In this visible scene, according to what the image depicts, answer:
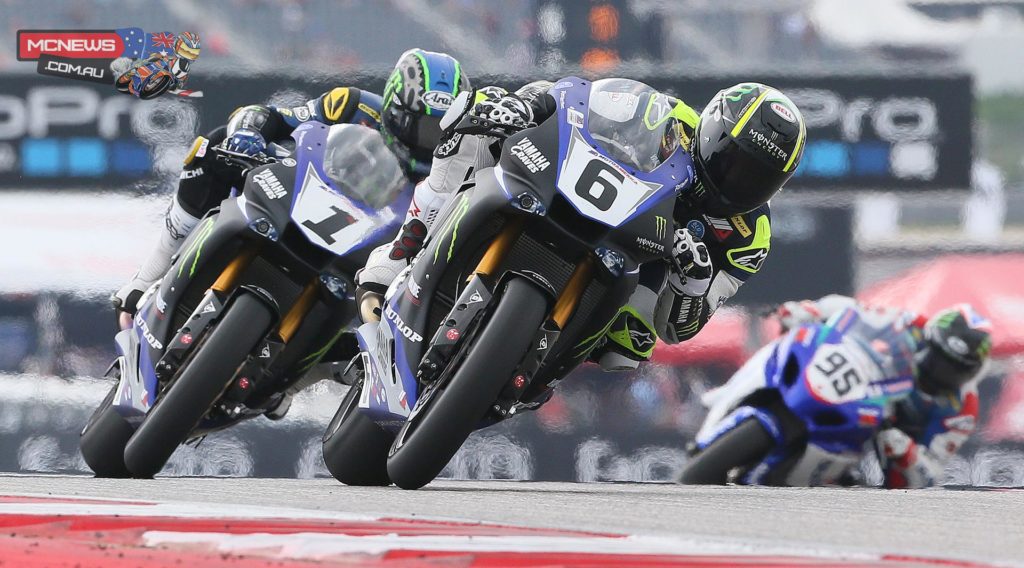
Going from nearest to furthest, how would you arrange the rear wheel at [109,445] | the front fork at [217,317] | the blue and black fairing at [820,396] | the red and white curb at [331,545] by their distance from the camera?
1. the red and white curb at [331,545]
2. the front fork at [217,317]
3. the rear wheel at [109,445]
4. the blue and black fairing at [820,396]

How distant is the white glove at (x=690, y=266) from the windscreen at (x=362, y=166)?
1.27 metres

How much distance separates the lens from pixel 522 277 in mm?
4613

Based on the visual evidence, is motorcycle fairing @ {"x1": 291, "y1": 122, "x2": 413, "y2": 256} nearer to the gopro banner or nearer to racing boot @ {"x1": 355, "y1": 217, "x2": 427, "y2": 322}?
racing boot @ {"x1": 355, "y1": 217, "x2": 427, "y2": 322}

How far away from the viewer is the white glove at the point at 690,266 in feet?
16.8

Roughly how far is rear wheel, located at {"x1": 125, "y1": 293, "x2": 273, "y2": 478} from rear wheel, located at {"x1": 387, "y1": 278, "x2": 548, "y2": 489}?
974mm

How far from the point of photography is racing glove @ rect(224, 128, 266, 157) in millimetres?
6320

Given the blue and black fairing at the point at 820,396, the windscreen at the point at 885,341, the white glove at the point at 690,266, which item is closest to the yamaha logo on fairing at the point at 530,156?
the white glove at the point at 690,266

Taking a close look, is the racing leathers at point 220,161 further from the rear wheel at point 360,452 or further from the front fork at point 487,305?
the front fork at point 487,305

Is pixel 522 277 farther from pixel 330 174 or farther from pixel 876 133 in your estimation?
pixel 876 133

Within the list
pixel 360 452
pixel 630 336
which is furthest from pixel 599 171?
pixel 360 452

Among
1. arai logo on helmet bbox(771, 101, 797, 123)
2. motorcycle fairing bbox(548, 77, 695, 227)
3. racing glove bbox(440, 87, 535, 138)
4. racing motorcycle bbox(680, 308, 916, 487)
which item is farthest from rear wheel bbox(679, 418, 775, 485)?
racing glove bbox(440, 87, 535, 138)

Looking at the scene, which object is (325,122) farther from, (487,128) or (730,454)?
(730,454)

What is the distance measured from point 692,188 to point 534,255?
0.66 m

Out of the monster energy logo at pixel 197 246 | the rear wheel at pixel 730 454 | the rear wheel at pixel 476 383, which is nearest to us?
the rear wheel at pixel 476 383
